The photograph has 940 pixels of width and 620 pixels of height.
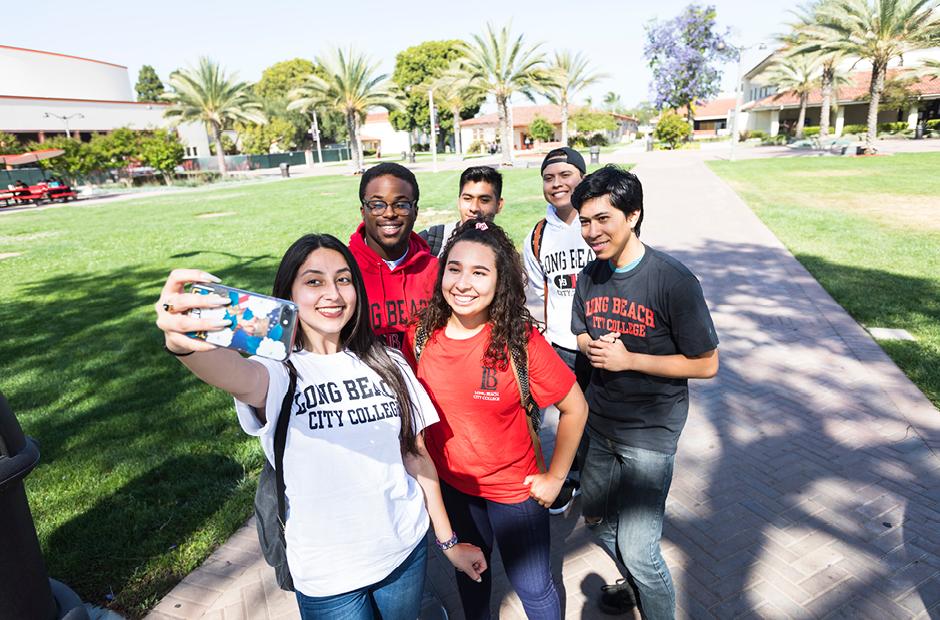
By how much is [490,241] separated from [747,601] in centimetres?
236

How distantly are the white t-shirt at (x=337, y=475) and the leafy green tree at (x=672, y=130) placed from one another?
5342 cm

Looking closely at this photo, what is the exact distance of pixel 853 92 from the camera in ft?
165

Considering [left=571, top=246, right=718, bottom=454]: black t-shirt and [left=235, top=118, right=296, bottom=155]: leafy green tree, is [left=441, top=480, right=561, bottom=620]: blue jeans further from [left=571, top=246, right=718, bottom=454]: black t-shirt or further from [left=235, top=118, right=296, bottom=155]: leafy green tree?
[left=235, top=118, right=296, bottom=155]: leafy green tree

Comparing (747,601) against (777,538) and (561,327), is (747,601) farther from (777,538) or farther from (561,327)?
(561,327)

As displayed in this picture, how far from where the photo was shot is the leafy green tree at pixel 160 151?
3594 cm

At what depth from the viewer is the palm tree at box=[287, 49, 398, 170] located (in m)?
37.2

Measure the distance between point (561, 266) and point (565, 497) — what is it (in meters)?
1.56

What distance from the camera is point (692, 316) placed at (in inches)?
88.3

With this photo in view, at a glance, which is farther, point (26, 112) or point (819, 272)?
point (26, 112)

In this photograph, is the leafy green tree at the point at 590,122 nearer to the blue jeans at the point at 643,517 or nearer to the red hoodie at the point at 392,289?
the red hoodie at the point at 392,289

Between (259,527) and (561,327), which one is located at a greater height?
(561,327)

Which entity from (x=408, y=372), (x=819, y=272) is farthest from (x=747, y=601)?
(x=819, y=272)

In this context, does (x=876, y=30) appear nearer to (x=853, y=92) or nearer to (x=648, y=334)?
(x=853, y=92)

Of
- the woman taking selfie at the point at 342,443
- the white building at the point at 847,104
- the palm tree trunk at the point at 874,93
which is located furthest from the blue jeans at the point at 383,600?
the white building at the point at 847,104
